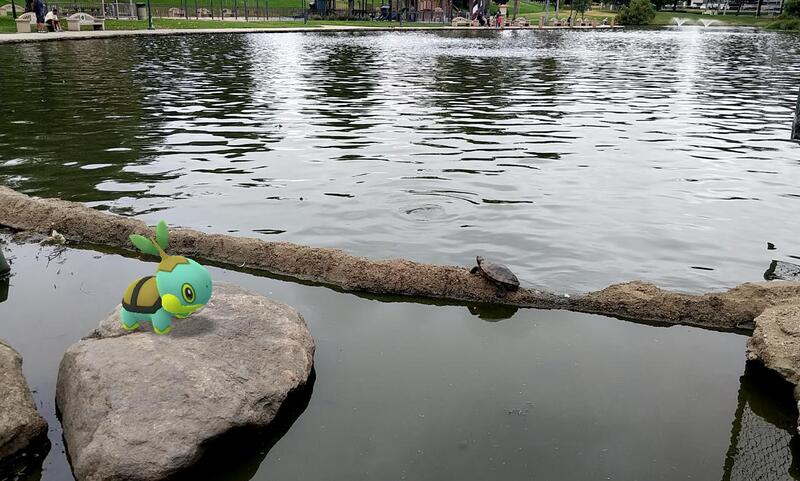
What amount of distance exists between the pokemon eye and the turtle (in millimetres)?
2633

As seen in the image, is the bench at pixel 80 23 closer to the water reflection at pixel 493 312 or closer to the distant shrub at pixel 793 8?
the water reflection at pixel 493 312

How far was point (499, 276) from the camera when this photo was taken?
19.2 feet

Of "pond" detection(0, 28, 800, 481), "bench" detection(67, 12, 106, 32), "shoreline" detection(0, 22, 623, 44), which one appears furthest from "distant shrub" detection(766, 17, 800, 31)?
"bench" detection(67, 12, 106, 32)

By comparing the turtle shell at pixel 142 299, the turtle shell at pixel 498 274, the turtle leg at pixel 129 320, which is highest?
the turtle shell at pixel 142 299

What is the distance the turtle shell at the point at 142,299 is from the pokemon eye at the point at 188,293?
195 mm

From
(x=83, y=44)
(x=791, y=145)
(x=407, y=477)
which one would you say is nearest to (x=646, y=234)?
(x=407, y=477)

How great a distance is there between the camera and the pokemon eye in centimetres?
439

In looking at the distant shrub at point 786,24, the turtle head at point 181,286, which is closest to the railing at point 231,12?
the distant shrub at point 786,24

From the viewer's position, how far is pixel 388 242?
7.46 metres

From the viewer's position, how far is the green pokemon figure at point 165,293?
439cm

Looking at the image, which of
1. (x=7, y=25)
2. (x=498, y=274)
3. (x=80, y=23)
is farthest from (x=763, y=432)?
(x=80, y=23)

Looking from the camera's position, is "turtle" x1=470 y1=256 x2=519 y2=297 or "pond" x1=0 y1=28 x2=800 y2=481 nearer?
"pond" x1=0 y1=28 x2=800 y2=481

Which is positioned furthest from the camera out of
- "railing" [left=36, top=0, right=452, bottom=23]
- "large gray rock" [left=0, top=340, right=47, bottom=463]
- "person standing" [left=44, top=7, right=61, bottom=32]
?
"railing" [left=36, top=0, right=452, bottom=23]

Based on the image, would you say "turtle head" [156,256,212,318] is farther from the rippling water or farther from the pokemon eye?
the rippling water
